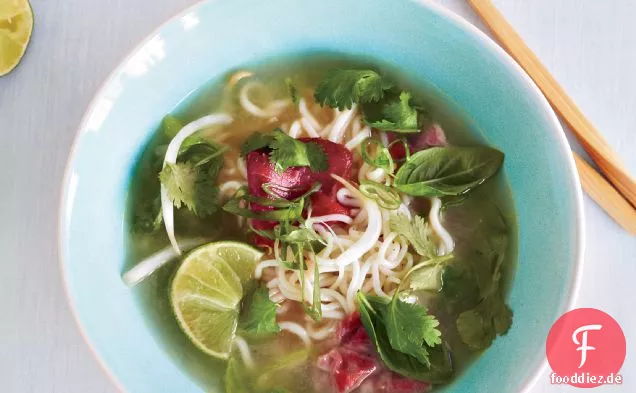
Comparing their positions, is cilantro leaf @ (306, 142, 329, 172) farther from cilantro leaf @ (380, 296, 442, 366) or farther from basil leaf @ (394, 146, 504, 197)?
cilantro leaf @ (380, 296, 442, 366)

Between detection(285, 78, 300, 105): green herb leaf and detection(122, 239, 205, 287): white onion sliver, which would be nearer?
detection(122, 239, 205, 287): white onion sliver

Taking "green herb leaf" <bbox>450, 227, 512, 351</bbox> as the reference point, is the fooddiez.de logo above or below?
below

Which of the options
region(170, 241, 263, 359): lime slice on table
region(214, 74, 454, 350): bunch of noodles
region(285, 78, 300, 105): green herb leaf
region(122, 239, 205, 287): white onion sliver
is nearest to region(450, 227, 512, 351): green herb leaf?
region(214, 74, 454, 350): bunch of noodles

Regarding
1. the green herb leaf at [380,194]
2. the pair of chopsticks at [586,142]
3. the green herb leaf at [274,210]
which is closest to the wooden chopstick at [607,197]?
the pair of chopsticks at [586,142]

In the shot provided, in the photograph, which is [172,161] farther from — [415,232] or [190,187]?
[415,232]

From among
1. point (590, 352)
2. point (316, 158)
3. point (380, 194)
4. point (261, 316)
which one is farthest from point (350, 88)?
point (590, 352)

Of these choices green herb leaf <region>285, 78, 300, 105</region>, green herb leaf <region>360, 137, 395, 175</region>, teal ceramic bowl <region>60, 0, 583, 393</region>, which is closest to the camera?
teal ceramic bowl <region>60, 0, 583, 393</region>

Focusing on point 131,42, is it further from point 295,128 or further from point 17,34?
point 295,128

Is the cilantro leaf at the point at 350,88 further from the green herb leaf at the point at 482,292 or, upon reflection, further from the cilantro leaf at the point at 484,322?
the cilantro leaf at the point at 484,322
